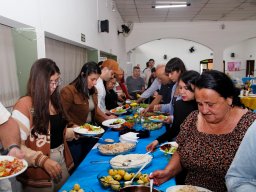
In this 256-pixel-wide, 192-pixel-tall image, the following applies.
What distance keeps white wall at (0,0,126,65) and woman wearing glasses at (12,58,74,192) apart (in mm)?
513

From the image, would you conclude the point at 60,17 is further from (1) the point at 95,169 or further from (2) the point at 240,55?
(2) the point at 240,55

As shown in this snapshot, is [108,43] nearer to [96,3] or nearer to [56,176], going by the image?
[96,3]

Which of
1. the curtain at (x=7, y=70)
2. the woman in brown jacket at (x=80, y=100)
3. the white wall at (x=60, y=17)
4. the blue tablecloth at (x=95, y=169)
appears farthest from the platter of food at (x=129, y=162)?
the white wall at (x=60, y=17)

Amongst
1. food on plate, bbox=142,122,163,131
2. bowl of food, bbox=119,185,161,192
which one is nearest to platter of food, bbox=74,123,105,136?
food on plate, bbox=142,122,163,131

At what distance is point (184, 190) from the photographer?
1.25 metres

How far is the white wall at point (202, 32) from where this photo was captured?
868 cm

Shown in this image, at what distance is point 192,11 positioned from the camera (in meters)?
7.12

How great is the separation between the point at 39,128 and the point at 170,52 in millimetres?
11877

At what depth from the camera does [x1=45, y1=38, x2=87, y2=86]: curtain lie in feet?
9.78

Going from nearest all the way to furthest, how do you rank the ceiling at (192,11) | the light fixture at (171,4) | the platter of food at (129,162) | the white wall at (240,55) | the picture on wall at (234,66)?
the platter of food at (129,162) → the light fixture at (171,4) → the ceiling at (192,11) → the white wall at (240,55) → the picture on wall at (234,66)

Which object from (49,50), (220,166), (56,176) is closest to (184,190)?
(220,166)

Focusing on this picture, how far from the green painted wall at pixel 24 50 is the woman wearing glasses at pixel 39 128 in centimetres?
62

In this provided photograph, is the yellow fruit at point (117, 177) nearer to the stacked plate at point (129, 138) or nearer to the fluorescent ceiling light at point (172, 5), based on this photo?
the stacked plate at point (129, 138)

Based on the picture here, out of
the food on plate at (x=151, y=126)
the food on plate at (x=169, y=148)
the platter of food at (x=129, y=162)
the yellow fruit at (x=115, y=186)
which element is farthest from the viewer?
the food on plate at (x=151, y=126)
